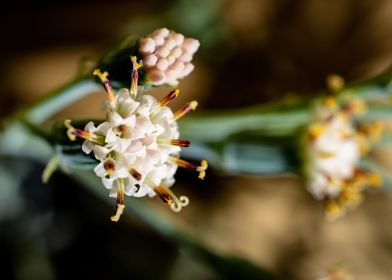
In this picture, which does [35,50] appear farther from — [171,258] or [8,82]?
[171,258]

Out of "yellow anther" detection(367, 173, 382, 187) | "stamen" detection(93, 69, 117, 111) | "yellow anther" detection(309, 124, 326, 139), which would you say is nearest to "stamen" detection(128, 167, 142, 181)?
"stamen" detection(93, 69, 117, 111)

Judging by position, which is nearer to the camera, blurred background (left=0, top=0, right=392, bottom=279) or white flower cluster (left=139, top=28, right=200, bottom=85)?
white flower cluster (left=139, top=28, right=200, bottom=85)

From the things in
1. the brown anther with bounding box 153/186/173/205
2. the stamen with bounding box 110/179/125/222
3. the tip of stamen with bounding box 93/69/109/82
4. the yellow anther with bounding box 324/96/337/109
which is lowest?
the stamen with bounding box 110/179/125/222

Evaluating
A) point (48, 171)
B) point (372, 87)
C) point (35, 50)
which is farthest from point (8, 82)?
point (372, 87)

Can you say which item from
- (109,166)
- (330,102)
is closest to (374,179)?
(330,102)

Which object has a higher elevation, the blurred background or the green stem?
the blurred background

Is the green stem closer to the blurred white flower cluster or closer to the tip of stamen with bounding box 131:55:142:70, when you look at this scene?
the tip of stamen with bounding box 131:55:142:70
